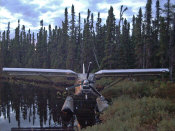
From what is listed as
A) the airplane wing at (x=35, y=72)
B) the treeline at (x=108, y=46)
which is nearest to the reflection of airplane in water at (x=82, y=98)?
the airplane wing at (x=35, y=72)

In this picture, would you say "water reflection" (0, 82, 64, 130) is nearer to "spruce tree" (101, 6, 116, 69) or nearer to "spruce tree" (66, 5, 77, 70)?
"spruce tree" (101, 6, 116, 69)

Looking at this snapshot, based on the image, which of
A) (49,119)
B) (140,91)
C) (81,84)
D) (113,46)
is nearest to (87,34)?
(113,46)

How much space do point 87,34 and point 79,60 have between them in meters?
5.36

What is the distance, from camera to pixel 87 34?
35406 mm

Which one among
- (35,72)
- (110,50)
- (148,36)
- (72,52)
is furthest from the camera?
(72,52)

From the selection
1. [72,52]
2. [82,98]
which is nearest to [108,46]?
[72,52]

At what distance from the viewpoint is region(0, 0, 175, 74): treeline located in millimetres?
23547

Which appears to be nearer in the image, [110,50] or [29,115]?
[29,115]

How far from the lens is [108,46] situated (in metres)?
30.1

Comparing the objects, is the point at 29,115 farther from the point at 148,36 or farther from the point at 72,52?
the point at 72,52

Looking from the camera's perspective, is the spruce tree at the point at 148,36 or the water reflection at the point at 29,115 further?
the spruce tree at the point at 148,36

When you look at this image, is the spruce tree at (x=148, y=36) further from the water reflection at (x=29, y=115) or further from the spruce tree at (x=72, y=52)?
the water reflection at (x=29, y=115)

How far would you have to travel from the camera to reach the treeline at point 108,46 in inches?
927

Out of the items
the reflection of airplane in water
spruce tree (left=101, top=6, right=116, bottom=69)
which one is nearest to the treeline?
spruce tree (left=101, top=6, right=116, bottom=69)
